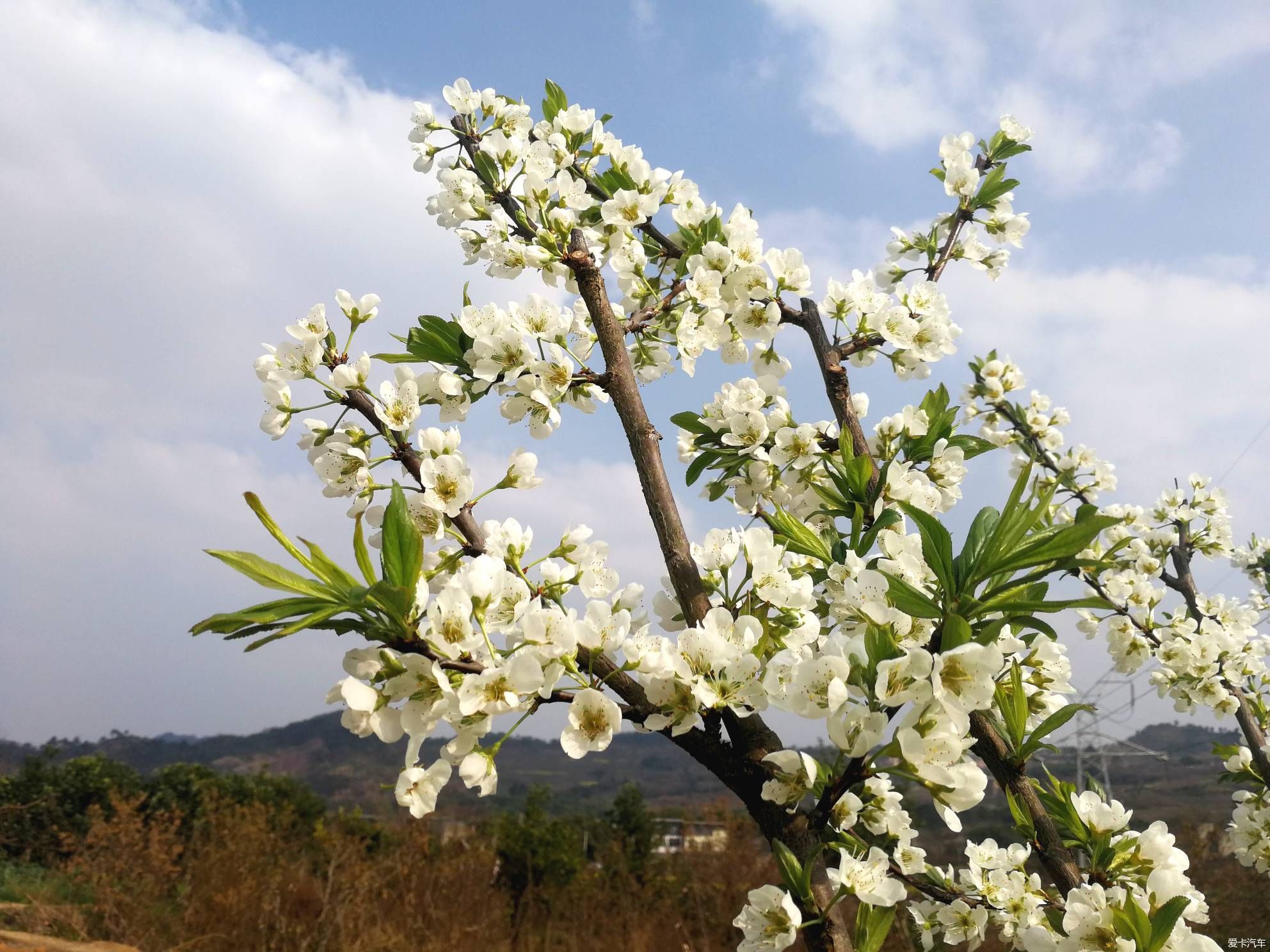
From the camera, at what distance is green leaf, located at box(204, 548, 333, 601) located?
0.76 m

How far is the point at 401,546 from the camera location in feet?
2.59

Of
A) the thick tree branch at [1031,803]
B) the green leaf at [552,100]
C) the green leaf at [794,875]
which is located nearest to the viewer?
the green leaf at [794,875]

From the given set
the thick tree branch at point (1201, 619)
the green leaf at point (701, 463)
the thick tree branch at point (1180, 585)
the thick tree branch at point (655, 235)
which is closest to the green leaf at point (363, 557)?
the green leaf at point (701, 463)

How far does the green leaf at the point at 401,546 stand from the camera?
30.8 inches

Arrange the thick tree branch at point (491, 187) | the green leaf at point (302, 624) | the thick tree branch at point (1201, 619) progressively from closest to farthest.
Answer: the green leaf at point (302, 624) → the thick tree branch at point (491, 187) → the thick tree branch at point (1201, 619)

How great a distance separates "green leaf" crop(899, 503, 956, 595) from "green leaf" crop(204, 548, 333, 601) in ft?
1.87

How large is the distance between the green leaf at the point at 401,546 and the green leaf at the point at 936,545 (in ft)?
1.56

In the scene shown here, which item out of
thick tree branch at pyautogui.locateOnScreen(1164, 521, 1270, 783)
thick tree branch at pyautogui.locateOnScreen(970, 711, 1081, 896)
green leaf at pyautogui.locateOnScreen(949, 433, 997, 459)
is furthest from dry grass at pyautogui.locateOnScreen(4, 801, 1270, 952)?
green leaf at pyautogui.locateOnScreen(949, 433, 997, 459)

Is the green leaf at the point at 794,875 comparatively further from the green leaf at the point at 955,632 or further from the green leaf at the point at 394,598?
the green leaf at the point at 394,598

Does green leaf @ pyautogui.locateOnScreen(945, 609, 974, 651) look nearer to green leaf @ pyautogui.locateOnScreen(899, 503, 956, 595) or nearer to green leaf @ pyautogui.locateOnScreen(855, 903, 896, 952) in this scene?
green leaf @ pyautogui.locateOnScreen(899, 503, 956, 595)

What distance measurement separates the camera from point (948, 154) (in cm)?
195

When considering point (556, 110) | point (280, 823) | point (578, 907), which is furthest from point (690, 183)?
point (280, 823)

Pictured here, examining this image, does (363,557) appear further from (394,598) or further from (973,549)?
(973,549)

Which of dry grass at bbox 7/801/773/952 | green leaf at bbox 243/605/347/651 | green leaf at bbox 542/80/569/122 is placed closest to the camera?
green leaf at bbox 243/605/347/651
